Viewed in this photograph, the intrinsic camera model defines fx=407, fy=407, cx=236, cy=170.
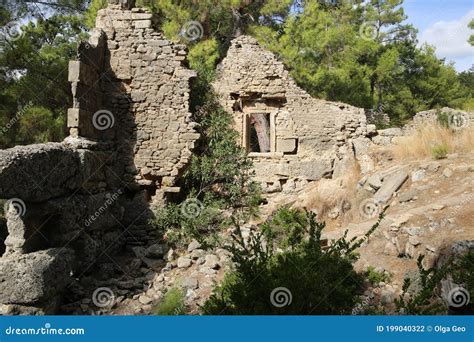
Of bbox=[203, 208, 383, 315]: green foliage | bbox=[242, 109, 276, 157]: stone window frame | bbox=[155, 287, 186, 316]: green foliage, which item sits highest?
bbox=[242, 109, 276, 157]: stone window frame

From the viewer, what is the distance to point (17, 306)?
5.18 metres

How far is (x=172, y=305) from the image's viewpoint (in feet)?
18.4

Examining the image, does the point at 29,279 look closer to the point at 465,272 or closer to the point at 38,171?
the point at 38,171

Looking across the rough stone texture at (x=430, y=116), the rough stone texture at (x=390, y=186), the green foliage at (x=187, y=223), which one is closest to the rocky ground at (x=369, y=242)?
the rough stone texture at (x=390, y=186)

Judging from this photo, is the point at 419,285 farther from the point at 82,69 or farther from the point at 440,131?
the point at 82,69

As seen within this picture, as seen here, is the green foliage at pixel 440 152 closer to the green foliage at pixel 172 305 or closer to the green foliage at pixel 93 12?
the green foliage at pixel 172 305

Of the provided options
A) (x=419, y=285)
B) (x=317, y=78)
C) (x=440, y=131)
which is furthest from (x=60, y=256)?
(x=317, y=78)

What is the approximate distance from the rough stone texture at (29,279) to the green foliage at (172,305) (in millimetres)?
1450

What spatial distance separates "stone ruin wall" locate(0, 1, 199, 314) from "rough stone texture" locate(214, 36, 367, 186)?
2217mm

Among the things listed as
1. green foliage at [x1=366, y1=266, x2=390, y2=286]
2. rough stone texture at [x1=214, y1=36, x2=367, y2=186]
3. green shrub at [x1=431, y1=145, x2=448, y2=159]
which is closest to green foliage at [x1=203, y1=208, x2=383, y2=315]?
green foliage at [x1=366, y1=266, x2=390, y2=286]

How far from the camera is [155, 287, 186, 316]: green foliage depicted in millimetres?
5408

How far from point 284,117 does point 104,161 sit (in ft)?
15.1

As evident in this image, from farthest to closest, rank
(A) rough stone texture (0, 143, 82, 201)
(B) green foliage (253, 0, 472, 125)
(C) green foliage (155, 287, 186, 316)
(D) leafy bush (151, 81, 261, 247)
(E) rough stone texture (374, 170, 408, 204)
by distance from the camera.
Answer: (B) green foliage (253, 0, 472, 125)
(D) leafy bush (151, 81, 261, 247)
(E) rough stone texture (374, 170, 408, 204)
(C) green foliage (155, 287, 186, 316)
(A) rough stone texture (0, 143, 82, 201)

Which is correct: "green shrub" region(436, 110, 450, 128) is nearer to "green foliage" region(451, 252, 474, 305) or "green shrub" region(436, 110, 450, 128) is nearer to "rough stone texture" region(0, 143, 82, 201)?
"green foliage" region(451, 252, 474, 305)
